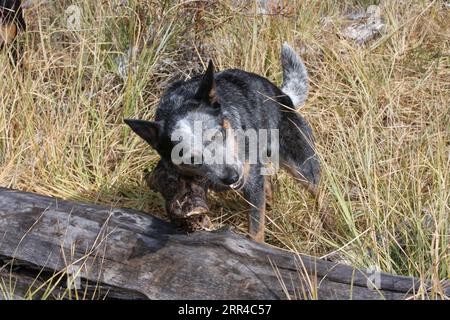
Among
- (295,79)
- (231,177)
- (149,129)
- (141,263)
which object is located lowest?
(141,263)

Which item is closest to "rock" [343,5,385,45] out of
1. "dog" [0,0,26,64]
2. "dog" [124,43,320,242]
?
"dog" [124,43,320,242]

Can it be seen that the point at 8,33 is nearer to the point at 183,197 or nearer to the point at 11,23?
the point at 11,23

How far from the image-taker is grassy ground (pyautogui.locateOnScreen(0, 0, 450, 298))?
3.89m

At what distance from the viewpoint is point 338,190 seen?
400 cm

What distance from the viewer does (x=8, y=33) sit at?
5.41 metres

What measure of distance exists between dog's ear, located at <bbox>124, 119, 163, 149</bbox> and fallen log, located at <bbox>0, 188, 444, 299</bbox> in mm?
466

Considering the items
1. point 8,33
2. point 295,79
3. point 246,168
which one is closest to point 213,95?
point 246,168

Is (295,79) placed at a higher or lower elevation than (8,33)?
lower

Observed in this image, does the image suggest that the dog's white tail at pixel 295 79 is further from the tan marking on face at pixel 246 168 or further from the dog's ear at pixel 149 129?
the dog's ear at pixel 149 129

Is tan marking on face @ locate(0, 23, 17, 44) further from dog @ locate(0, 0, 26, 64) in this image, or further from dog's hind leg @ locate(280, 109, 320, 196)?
dog's hind leg @ locate(280, 109, 320, 196)

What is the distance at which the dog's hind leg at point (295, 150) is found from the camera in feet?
15.4

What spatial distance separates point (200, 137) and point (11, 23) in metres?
2.42
